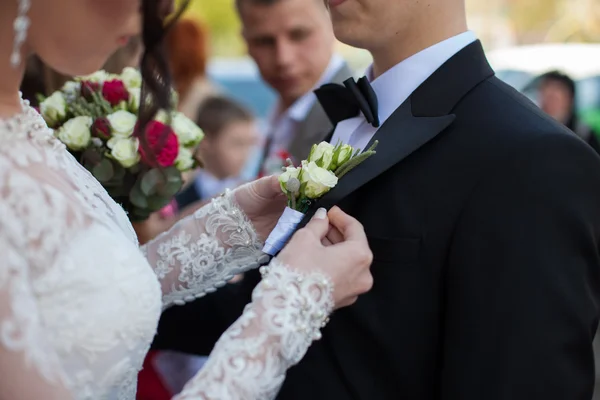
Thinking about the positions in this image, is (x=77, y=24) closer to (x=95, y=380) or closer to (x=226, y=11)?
(x=95, y=380)

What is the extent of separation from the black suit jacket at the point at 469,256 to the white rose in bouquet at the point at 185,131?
3.30 ft

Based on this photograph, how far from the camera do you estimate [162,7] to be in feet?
5.53

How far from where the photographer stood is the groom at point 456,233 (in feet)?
5.38

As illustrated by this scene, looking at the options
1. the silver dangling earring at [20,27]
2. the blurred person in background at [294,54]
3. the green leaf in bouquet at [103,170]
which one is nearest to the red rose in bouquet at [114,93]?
the green leaf in bouquet at [103,170]

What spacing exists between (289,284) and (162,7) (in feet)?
2.20

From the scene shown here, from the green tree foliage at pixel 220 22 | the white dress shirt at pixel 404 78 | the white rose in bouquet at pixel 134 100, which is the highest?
the white dress shirt at pixel 404 78

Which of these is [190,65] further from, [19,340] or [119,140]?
[19,340]

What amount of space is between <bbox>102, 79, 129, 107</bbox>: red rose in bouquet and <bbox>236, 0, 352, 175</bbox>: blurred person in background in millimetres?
939

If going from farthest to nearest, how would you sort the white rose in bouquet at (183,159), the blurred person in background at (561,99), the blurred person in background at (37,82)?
the blurred person in background at (561,99) < the blurred person in background at (37,82) < the white rose in bouquet at (183,159)

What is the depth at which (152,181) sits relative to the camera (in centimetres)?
264

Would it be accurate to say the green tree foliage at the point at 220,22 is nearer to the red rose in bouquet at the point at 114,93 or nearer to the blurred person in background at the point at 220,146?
the blurred person in background at the point at 220,146

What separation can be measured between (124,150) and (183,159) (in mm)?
251

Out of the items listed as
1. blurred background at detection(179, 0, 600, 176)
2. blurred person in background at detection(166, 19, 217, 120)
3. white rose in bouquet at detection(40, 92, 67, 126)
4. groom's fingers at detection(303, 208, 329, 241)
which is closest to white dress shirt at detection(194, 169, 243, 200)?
blurred background at detection(179, 0, 600, 176)

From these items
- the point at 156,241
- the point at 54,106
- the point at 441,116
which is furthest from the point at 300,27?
the point at 441,116
